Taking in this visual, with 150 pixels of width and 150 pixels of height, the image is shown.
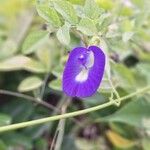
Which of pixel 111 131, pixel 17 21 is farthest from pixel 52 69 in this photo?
pixel 17 21

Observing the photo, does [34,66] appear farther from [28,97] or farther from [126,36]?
[126,36]

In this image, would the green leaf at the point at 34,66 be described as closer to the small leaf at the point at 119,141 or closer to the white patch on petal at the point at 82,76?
the small leaf at the point at 119,141

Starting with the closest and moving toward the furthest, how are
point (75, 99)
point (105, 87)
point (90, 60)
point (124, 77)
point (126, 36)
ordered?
point (90, 60)
point (105, 87)
point (126, 36)
point (124, 77)
point (75, 99)

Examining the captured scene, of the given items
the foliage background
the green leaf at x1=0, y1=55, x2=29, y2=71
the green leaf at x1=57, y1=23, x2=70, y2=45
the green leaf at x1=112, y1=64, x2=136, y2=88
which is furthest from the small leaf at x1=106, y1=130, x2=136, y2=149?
the green leaf at x1=57, y1=23, x2=70, y2=45

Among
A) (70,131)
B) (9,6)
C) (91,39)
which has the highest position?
(91,39)

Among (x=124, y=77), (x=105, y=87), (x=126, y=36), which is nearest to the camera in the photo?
(x=105, y=87)

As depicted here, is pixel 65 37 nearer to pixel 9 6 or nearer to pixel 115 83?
pixel 115 83

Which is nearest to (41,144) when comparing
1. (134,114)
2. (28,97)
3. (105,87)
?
(28,97)

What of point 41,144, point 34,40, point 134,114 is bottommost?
point 41,144
